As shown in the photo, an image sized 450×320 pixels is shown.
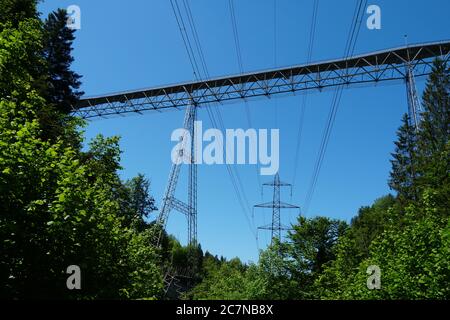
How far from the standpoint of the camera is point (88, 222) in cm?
1016

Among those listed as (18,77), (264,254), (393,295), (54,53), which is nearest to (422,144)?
(264,254)

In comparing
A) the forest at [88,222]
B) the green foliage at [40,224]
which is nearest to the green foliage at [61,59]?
the forest at [88,222]

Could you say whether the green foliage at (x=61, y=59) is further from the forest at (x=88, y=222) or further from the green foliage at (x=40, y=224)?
the green foliage at (x=40, y=224)

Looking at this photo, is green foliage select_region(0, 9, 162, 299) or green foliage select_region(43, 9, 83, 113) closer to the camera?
green foliage select_region(0, 9, 162, 299)

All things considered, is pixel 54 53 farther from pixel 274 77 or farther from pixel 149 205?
pixel 149 205

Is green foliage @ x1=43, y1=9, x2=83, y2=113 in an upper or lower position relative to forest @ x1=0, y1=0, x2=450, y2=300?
upper

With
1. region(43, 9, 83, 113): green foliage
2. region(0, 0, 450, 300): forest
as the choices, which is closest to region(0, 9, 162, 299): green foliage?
region(0, 0, 450, 300): forest

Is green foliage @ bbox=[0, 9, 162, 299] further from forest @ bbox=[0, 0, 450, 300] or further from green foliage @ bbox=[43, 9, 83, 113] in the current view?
green foliage @ bbox=[43, 9, 83, 113]

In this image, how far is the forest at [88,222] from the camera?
887 cm

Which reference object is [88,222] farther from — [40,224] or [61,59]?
[61,59]

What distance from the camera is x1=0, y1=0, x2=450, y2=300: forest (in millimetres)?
8867

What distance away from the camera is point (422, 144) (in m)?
49.0
